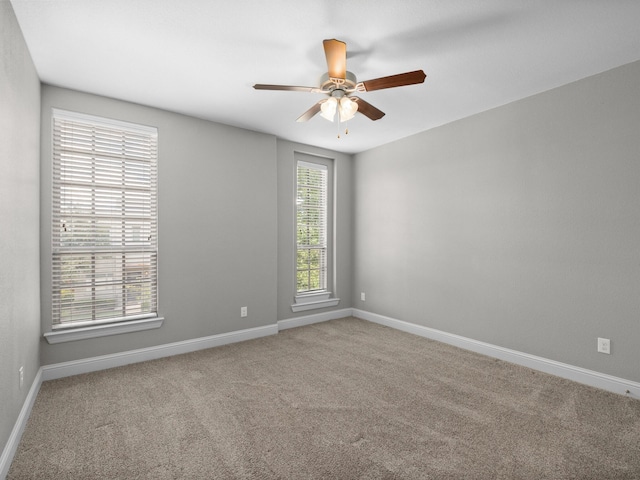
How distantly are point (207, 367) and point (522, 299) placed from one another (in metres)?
3.24

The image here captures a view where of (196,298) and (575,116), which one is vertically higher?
(575,116)

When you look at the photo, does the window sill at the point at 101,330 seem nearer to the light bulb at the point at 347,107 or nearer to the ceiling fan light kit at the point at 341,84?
the ceiling fan light kit at the point at 341,84

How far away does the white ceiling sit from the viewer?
6.59 ft

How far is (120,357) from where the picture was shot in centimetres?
329

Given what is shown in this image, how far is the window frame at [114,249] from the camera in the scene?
2994 mm

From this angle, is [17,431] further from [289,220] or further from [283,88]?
[289,220]

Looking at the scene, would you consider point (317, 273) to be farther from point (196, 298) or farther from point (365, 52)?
point (365, 52)

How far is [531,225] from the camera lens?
3.26 metres

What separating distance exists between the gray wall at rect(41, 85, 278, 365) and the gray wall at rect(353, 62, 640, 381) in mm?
1872

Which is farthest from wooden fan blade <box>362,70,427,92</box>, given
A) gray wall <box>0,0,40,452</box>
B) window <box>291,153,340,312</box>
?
window <box>291,153,340,312</box>

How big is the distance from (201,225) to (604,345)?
160 inches

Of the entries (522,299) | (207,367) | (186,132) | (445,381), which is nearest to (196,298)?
(207,367)

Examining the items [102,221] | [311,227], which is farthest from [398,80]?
[311,227]

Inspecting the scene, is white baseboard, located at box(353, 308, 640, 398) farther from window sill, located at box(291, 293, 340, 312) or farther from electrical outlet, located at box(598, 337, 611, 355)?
window sill, located at box(291, 293, 340, 312)
